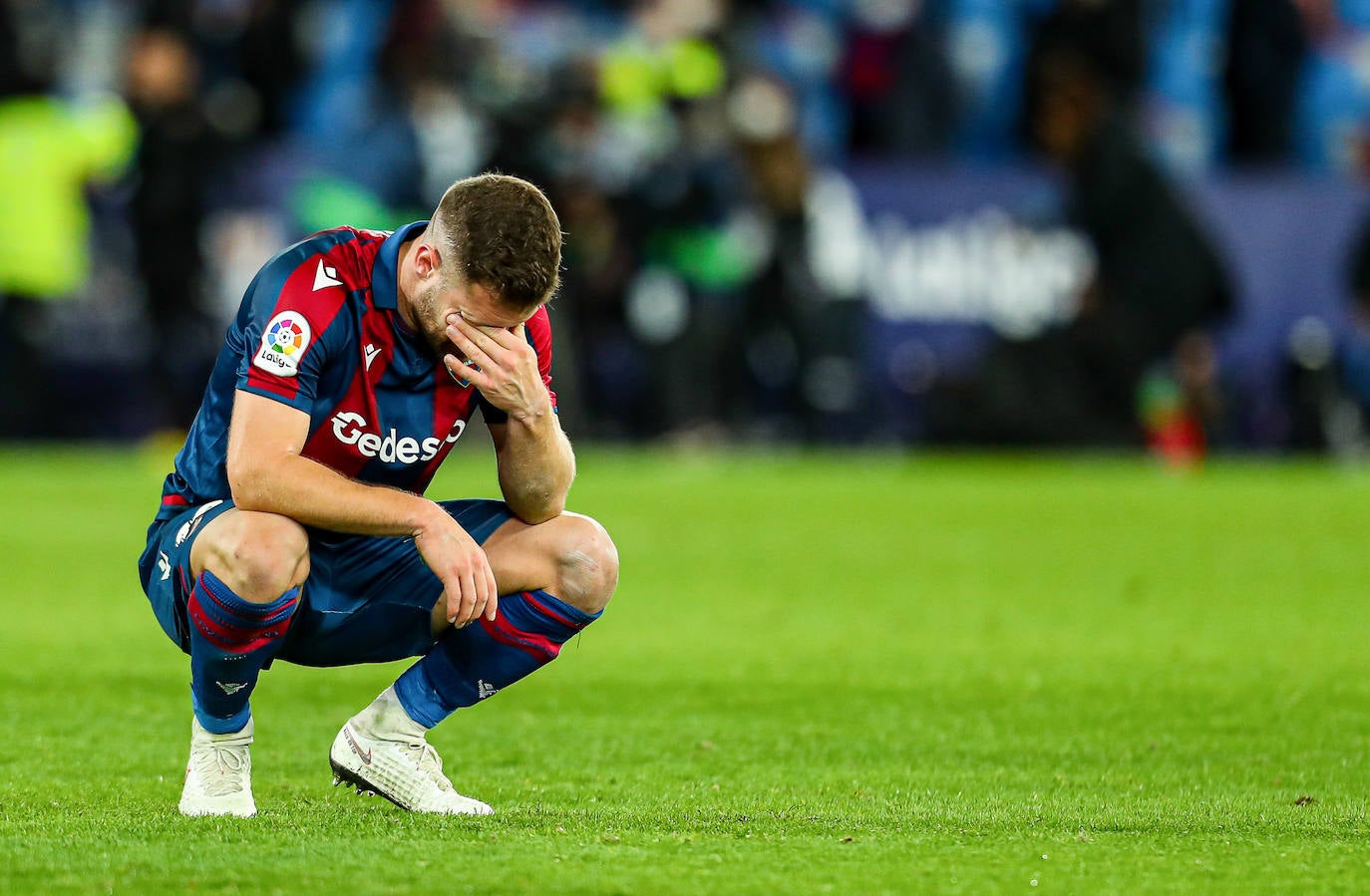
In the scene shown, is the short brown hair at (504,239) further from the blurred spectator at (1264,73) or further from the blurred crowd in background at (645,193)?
the blurred spectator at (1264,73)

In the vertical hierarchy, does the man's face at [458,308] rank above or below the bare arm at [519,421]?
above

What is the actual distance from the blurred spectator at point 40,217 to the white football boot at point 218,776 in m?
11.9

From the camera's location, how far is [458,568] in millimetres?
4508

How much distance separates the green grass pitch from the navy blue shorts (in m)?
0.37

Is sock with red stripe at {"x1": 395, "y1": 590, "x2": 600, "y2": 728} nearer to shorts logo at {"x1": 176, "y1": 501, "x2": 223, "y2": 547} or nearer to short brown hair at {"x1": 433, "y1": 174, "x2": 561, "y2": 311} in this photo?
shorts logo at {"x1": 176, "y1": 501, "x2": 223, "y2": 547}

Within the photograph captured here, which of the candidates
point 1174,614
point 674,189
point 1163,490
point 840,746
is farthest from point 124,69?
point 840,746

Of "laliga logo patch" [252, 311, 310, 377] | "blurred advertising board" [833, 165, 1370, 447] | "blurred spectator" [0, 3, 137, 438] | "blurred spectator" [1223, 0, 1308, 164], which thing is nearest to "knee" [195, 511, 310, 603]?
"laliga logo patch" [252, 311, 310, 377]

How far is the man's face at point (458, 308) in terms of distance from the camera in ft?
14.6

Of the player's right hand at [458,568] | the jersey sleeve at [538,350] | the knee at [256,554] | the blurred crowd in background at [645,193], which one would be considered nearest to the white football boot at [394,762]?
the player's right hand at [458,568]

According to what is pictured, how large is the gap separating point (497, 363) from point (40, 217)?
1216cm

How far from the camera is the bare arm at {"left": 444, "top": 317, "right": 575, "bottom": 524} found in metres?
4.54

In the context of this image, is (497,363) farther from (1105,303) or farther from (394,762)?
(1105,303)

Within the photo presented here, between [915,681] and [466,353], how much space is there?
2907 millimetres

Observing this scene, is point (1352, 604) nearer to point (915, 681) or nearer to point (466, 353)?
point (915, 681)
